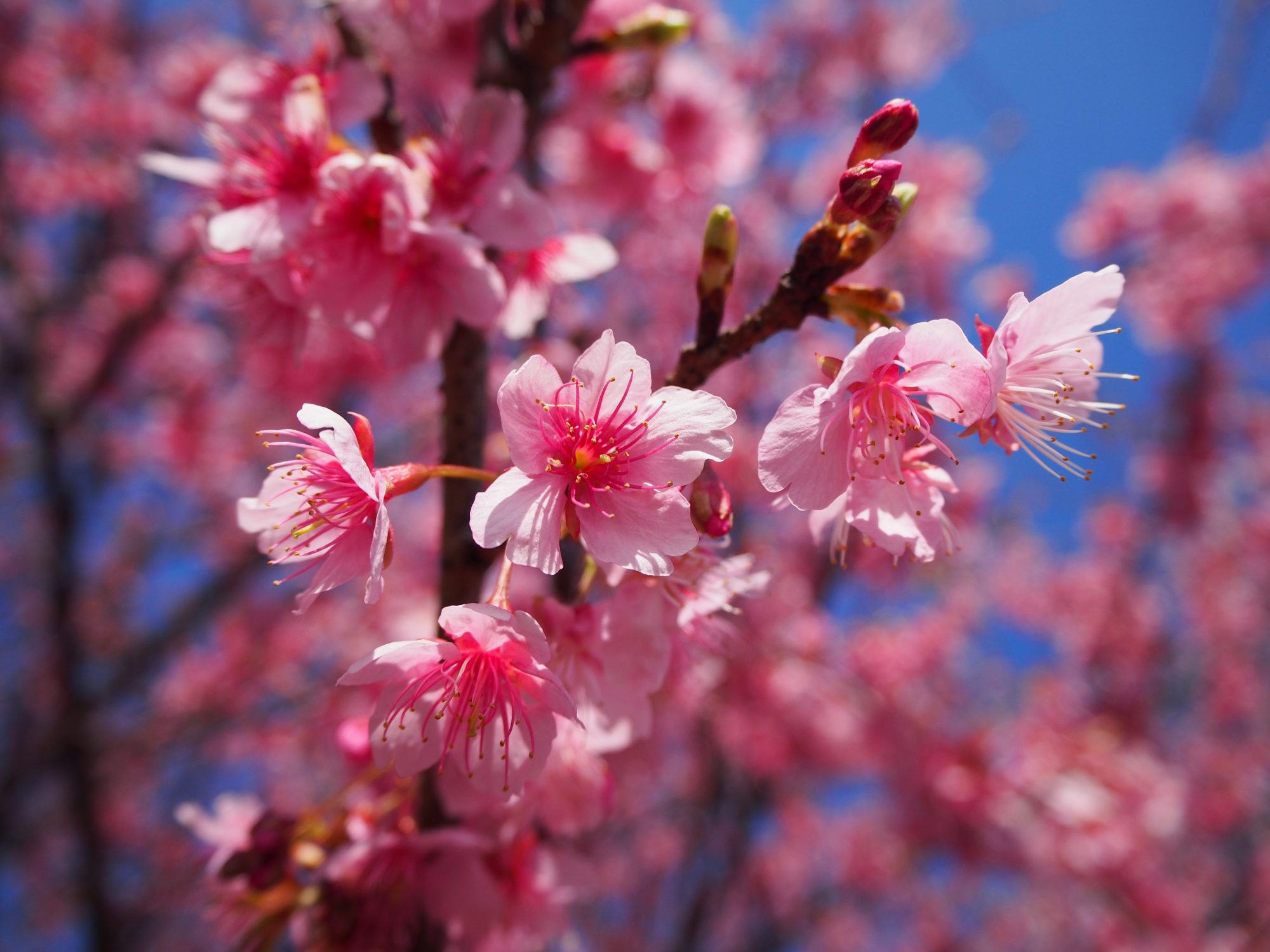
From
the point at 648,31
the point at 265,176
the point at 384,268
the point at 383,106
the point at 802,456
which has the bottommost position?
the point at 802,456

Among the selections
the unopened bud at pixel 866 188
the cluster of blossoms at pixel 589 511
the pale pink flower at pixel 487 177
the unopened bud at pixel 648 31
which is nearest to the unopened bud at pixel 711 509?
the cluster of blossoms at pixel 589 511

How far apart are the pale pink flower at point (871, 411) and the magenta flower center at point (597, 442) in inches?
5.4

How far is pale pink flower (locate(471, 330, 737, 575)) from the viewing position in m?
0.76

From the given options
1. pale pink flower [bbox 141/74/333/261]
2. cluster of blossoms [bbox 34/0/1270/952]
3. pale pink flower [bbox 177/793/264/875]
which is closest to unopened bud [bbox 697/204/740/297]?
cluster of blossoms [bbox 34/0/1270/952]

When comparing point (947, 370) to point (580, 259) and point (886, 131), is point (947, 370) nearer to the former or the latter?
point (886, 131)

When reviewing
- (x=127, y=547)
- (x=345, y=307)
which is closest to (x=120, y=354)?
(x=127, y=547)

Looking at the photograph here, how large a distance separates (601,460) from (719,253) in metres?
0.32

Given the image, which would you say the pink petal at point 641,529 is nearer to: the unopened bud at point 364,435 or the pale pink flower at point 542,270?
the unopened bud at point 364,435

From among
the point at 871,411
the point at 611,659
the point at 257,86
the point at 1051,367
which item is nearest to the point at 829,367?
the point at 871,411

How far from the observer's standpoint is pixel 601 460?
0.86 meters

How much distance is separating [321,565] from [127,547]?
5568 millimetres

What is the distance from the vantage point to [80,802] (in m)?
2.96

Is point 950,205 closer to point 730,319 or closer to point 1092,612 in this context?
point 1092,612

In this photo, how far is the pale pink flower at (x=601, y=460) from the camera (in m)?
0.76
